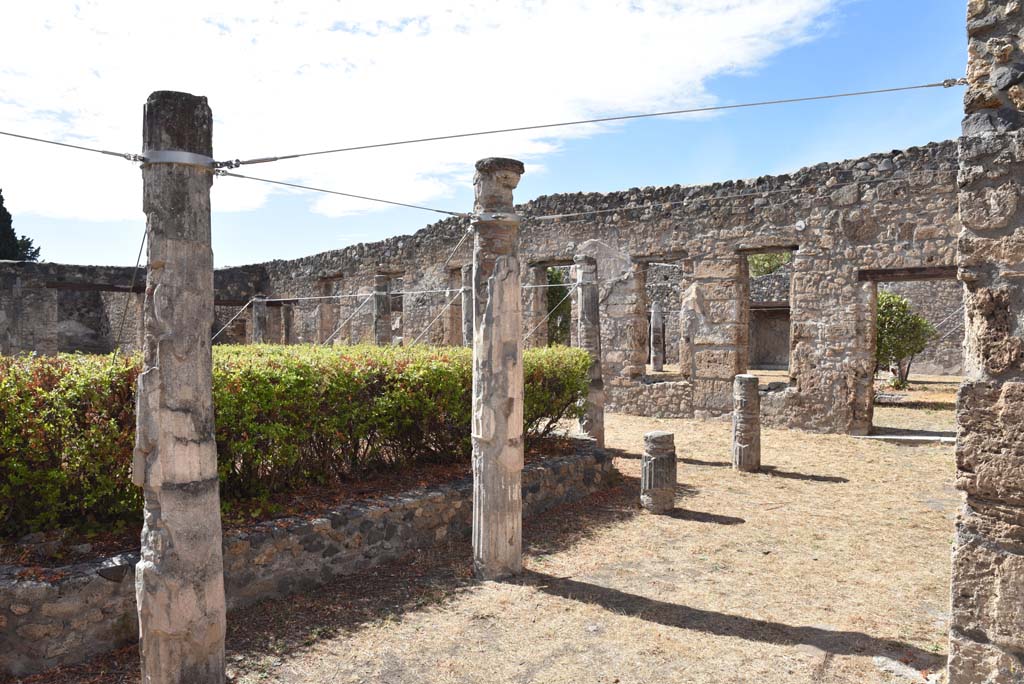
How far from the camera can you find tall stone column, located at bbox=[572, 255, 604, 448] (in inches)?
377

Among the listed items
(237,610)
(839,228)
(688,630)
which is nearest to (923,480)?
(839,228)

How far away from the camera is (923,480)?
8.38 metres

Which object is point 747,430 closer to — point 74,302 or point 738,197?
point 738,197

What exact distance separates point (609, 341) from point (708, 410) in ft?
8.40

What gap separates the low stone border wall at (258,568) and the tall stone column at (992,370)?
3806 millimetres

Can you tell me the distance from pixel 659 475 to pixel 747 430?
2.49 m

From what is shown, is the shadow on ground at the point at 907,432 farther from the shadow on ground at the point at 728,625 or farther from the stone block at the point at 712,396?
the shadow on ground at the point at 728,625

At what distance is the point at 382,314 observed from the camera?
53.4 ft

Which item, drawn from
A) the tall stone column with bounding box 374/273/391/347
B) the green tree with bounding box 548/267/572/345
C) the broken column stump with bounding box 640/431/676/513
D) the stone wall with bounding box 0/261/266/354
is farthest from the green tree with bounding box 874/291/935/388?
the stone wall with bounding box 0/261/266/354

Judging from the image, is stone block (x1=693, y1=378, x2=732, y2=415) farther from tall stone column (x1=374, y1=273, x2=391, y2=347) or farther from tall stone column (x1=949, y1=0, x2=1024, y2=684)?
tall stone column (x1=949, y1=0, x2=1024, y2=684)

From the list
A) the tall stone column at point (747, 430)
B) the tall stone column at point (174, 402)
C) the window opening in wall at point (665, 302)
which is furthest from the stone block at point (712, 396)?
the window opening in wall at point (665, 302)

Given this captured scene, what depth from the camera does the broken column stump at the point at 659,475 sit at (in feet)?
23.2

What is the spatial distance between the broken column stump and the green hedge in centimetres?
155

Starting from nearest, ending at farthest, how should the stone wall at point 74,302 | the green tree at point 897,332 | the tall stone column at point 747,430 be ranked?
the tall stone column at point 747,430 < the stone wall at point 74,302 < the green tree at point 897,332
